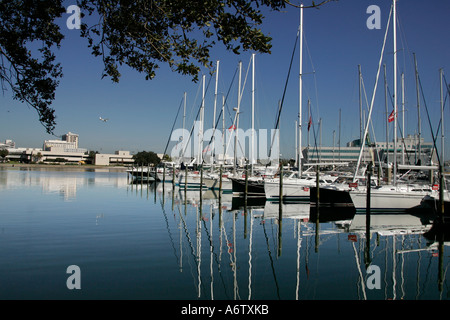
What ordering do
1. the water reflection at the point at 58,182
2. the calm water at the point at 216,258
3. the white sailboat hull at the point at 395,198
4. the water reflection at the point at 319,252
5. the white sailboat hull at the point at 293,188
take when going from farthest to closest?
the water reflection at the point at 58,182, the white sailboat hull at the point at 293,188, the white sailboat hull at the point at 395,198, the water reflection at the point at 319,252, the calm water at the point at 216,258

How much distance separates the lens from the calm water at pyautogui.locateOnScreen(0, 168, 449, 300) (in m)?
10.2

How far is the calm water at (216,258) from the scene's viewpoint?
10234 mm

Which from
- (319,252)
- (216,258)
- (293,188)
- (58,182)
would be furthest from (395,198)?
(58,182)

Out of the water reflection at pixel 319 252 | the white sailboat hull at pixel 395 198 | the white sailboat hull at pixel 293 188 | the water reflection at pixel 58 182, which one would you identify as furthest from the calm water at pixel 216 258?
the water reflection at pixel 58 182

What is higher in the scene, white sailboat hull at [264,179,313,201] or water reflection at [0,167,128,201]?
white sailboat hull at [264,179,313,201]

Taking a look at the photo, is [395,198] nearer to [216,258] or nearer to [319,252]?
[319,252]

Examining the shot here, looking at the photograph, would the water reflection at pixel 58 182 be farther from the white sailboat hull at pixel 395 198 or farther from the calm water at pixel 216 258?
the white sailboat hull at pixel 395 198

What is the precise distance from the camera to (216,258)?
13672mm

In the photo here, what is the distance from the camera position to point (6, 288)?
32.7 ft

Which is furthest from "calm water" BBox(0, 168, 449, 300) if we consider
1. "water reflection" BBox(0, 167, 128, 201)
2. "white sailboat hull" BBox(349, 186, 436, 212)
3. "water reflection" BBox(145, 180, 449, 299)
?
"water reflection" BBox(0, 167, 128, 201)

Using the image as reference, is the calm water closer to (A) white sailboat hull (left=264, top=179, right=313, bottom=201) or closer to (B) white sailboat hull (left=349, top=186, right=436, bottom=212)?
(B) white sailboat hull (left=349, top=186, right=436, bottom=212)
